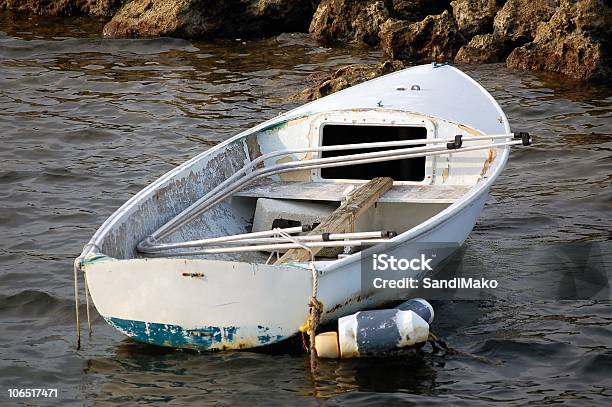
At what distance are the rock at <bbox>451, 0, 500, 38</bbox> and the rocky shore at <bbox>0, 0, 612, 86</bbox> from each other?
0.01 metres

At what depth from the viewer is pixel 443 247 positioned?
806 cm

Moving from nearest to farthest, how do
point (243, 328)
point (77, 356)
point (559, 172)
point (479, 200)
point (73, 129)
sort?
point (243, 328) < point (77, 356) < point (479, 200) < point (559, 172) < point (73, 129)

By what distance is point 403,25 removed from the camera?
1572 cm

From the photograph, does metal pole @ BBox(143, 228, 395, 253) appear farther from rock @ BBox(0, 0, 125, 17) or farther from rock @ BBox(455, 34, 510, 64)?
rock @ BBox(0, 0, 125, 17)

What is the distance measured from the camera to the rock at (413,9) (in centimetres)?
1678

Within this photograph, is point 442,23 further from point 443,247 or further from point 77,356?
point 77,356

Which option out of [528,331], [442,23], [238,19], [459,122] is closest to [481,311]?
[528,331]

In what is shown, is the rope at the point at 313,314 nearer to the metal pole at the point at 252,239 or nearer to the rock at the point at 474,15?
the metal pole at the point at 252,239

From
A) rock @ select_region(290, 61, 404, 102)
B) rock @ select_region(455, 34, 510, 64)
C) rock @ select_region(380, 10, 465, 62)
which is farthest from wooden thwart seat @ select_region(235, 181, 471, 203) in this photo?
rock @ select_region(380, 10, 465, 62)

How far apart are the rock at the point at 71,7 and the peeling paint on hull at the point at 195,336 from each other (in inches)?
499

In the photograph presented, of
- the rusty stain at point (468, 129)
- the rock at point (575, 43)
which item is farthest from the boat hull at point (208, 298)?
the rock at point (575, 43)

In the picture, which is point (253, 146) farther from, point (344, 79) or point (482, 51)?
point (482, 51)

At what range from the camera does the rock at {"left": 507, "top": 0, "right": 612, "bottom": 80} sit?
14234 mm

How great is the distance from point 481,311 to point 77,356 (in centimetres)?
300
